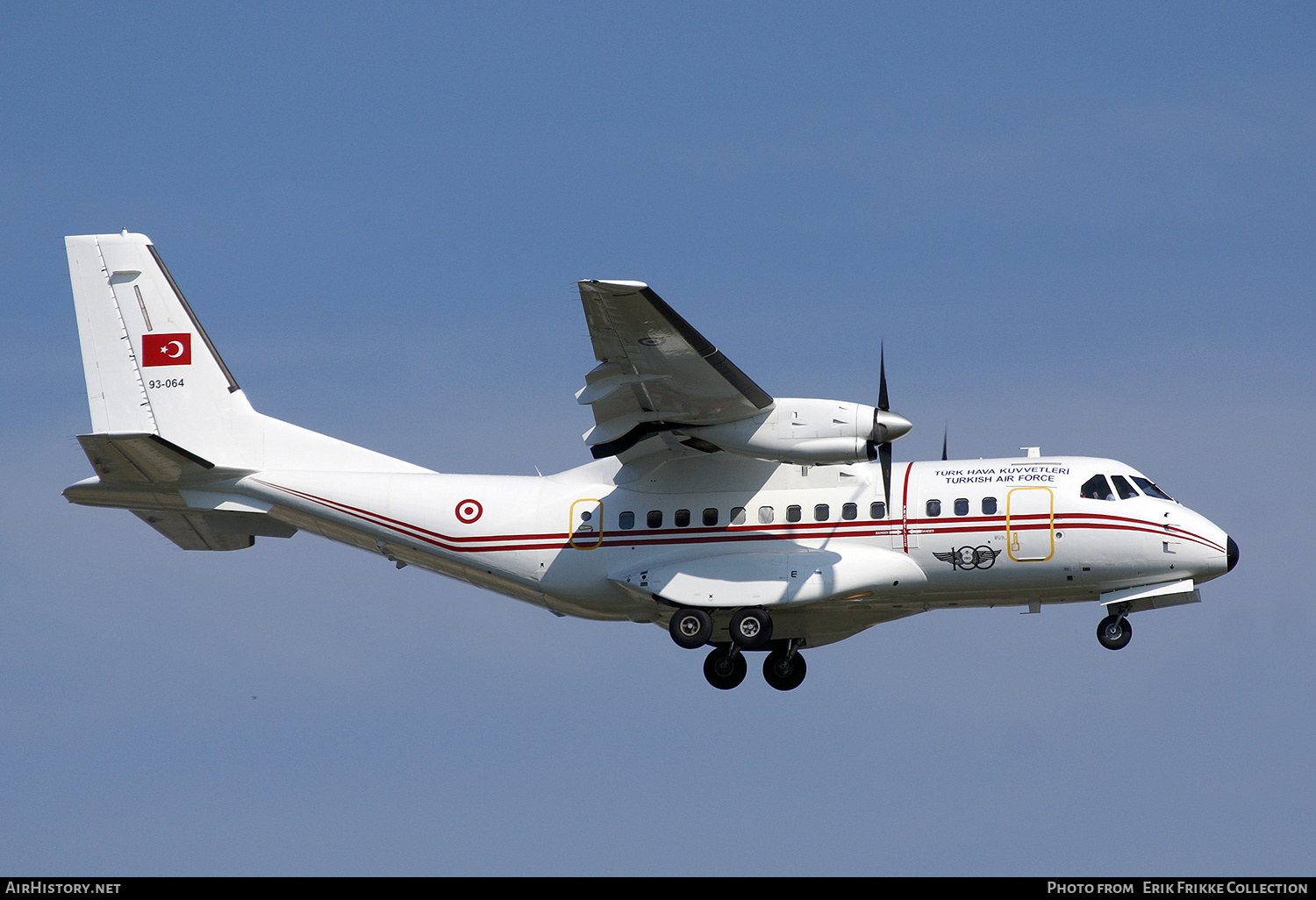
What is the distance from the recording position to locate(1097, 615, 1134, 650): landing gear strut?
23.8m

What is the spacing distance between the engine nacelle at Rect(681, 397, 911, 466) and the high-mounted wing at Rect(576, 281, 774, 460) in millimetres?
229

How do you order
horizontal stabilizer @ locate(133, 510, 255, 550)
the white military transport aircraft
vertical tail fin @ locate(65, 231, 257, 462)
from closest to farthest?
the white military transport aircraft < horizontal stabilizer @ locate(133, 510, 255, 550) < vertical tail fin @ locate(65, 231, 257, 462)

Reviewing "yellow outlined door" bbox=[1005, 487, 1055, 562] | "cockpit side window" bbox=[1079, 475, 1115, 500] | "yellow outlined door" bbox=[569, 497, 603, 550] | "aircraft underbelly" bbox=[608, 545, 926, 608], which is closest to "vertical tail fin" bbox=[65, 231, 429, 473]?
"yellow outlined door" bbox=[569, 497, 603, 550]

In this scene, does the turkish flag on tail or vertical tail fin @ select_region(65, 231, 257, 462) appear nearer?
vertical tail fin @ select_region(65, 231, 257, 462)

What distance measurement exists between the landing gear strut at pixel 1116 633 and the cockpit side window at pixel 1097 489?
1.85 m

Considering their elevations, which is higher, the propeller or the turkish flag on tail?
the turkish flag on tail

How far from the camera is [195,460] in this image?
80.0 feet

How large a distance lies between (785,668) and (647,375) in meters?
6.38

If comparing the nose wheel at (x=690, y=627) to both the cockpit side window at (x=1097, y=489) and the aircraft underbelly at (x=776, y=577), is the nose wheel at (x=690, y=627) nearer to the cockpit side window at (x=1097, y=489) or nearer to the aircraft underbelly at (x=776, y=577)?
the aircraft underbelly at (x=776, y=577)

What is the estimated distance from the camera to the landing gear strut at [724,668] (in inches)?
1008

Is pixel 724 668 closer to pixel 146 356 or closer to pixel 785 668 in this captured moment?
pixel 785 668

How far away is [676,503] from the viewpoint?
80.0 ft

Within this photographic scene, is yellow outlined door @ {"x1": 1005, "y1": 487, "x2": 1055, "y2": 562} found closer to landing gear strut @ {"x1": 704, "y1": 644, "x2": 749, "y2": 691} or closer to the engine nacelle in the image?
the engine nacelle
